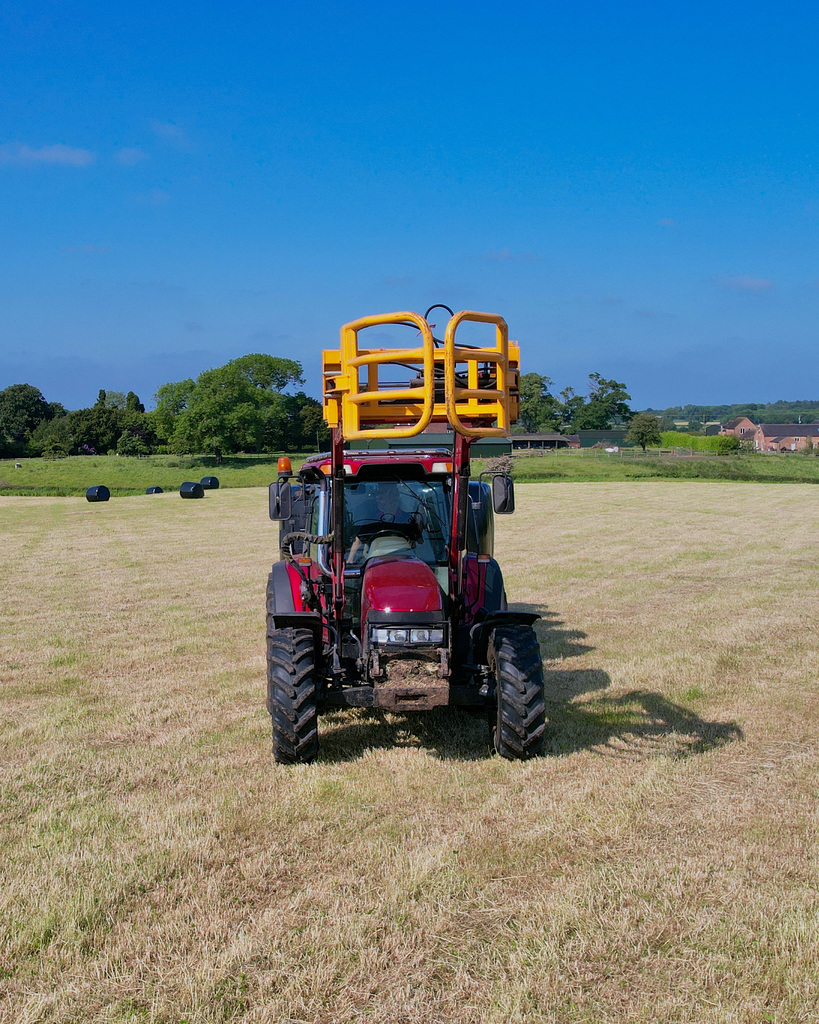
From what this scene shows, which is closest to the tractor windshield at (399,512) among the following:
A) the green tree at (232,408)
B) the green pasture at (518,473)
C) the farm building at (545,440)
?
the green pasture at (518,473)

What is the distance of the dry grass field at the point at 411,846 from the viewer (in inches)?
135

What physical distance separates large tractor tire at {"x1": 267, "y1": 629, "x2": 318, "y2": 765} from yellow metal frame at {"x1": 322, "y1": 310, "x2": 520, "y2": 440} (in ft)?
5.14

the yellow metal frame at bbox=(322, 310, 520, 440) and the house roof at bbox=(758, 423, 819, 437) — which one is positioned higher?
the house roof at bbox=(758, 423, 819, 437)

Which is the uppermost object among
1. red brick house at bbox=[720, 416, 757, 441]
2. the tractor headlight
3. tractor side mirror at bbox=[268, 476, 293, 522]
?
red brick house at bbox=[720, 416, 757, 441]

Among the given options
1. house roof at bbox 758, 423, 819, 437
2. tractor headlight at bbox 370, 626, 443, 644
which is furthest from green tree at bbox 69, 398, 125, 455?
house roof at bbox 758, 423, 819, 437

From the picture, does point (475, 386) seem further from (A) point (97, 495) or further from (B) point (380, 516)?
(A) point (97, 495)

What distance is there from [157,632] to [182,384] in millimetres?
71430

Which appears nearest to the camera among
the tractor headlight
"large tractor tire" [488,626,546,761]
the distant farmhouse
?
the tractor headlight

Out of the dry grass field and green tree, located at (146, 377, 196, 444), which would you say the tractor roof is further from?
green tree, located at (146, 377, 196, 444)

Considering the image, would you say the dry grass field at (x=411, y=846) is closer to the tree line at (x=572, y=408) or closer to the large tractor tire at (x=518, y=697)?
the large tractor tire at (x=518, y=697)

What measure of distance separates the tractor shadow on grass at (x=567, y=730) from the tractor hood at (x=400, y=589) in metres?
1.12

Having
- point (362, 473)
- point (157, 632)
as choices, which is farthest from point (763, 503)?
point (362, 473)

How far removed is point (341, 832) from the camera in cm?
479

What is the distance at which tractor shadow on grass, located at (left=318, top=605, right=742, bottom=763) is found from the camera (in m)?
6.10
